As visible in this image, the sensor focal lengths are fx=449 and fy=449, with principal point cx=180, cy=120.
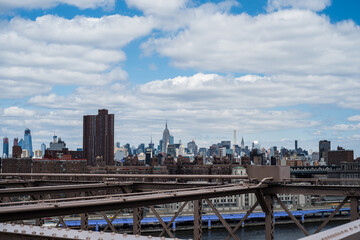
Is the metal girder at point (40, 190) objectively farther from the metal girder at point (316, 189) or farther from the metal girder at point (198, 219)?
the metal girder at point (316, 189)

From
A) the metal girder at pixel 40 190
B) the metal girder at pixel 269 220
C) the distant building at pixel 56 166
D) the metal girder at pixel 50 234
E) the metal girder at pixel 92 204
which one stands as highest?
the metal girder at pixel 50 234

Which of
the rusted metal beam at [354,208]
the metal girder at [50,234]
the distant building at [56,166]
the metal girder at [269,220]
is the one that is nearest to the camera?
the metal girder at [50,234]

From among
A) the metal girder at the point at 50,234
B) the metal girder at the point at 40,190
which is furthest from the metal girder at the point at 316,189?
the metal girder at the point at 50,234

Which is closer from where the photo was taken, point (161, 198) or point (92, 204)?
point (92, 204)

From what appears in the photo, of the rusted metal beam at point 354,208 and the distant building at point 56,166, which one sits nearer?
the rusted metal beam at point 354,208

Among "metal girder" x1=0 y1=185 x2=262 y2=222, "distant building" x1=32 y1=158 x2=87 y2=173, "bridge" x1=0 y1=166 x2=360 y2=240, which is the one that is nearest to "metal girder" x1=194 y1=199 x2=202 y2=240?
"bridge" x1=0 y1=166 x2=360 y2=240

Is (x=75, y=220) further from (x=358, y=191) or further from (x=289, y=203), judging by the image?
(x=358, y=191)

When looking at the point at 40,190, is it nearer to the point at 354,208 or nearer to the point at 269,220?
the point at 269,220

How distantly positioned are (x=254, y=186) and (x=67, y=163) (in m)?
145

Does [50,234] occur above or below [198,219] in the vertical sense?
above

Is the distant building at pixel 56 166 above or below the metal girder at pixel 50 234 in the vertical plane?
below

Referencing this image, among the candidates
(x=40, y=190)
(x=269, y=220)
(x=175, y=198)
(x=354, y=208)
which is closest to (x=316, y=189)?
(x=354, y=208)

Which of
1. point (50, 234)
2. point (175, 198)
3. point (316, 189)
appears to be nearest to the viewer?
point (50, 234)

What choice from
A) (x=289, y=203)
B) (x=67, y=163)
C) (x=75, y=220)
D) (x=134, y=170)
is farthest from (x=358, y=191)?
(x=134, y=170)
